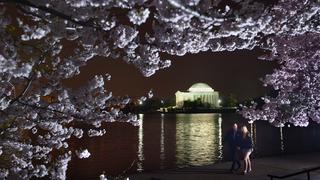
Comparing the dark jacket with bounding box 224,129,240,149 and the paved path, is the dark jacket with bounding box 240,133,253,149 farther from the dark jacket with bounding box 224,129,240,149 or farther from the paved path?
the paved path

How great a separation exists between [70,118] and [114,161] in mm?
22694

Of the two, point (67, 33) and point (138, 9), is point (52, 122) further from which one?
point (138, 9)

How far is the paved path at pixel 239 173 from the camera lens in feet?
48.2

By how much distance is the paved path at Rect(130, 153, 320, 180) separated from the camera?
14680 mm

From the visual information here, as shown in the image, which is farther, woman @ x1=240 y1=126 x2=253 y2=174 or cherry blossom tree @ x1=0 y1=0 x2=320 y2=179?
woman @ x1=240 y1=126 x2=253 y2=174

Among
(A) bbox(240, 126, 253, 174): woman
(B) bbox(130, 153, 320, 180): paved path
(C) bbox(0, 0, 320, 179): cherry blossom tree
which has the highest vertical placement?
(C) bbox(0, 0, 320, 179): cherry blossom tree

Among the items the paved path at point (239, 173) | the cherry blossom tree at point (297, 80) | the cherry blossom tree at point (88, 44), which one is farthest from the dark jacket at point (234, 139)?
the cherry blossom tree at point (88, 44)

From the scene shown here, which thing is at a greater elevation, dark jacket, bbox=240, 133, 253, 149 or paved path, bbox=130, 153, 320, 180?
dark jacket, bbox=240, 133, 253, 149

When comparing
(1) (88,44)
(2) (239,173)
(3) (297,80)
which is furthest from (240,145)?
(1) (88,44)

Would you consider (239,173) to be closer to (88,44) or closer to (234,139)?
(234,139)

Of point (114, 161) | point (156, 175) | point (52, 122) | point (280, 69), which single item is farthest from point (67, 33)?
point (114, 161)

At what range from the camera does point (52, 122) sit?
27.3 ft

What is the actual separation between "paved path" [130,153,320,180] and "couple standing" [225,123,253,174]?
0.35m

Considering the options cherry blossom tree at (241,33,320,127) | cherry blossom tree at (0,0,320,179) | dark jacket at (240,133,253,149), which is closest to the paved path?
dark jacket at (240,133,253,149)
